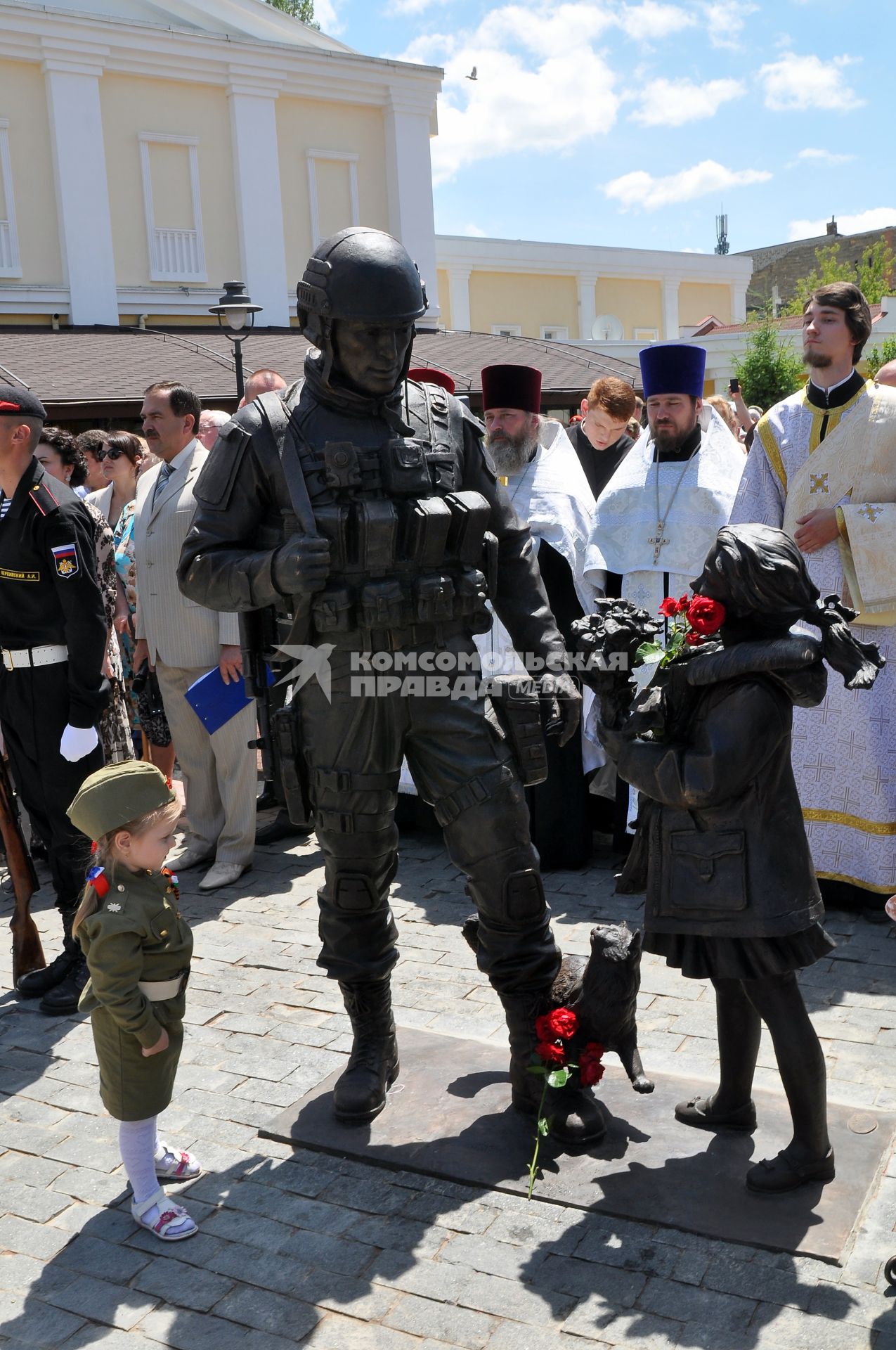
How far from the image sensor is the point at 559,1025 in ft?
11.8

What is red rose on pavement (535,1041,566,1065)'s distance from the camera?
11.7ft

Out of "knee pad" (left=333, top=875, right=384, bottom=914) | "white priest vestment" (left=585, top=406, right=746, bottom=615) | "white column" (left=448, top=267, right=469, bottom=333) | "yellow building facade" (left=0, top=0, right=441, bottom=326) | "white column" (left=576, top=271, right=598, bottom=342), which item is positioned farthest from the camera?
"white column" (left=576, top=271, right=598, bottom=342)

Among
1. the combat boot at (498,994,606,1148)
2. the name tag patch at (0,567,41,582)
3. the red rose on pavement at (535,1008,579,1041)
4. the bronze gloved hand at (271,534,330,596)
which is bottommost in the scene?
the combat boot at (498,994,606,1148)

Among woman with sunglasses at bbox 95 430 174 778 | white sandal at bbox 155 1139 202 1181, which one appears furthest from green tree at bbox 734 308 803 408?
white sandal at bbox 155 1139 202 1181

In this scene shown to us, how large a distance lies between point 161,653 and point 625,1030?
3418mm

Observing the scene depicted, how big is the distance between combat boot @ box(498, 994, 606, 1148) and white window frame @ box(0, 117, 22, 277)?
1748cm

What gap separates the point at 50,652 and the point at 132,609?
204 centimetres

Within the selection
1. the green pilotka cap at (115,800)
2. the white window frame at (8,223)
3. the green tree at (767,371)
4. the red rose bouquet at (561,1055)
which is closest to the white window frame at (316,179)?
the white window frame at (8,223)

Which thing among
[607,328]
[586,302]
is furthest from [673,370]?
[607,328]

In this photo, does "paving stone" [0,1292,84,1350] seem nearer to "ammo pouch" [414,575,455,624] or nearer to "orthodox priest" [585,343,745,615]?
"ammo pouch" [414,575,455,624]

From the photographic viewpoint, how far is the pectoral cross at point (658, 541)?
5863mm

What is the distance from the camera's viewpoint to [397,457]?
11.3ft

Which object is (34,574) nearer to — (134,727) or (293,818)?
(293,818)

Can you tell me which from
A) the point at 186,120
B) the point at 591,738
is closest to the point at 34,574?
the point at 591,738
